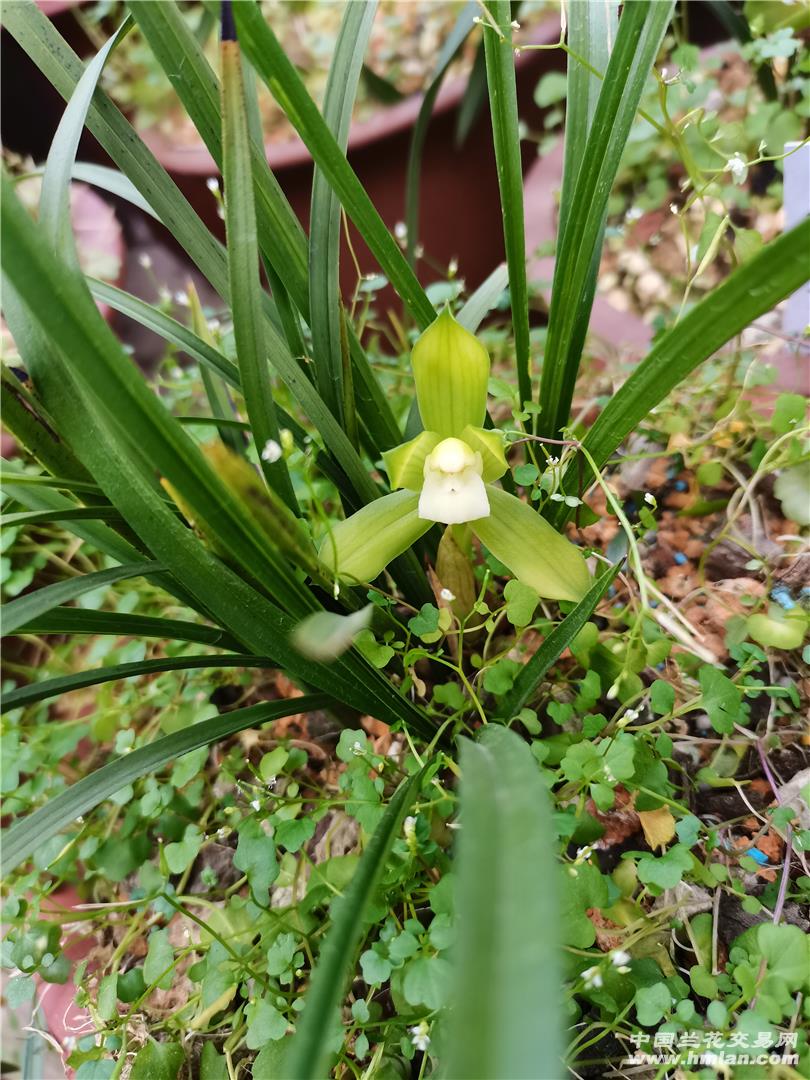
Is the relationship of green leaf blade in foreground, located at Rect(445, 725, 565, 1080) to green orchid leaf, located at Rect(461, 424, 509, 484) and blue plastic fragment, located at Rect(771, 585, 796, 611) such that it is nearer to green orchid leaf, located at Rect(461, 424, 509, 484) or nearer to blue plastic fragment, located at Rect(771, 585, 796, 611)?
green orchid leaf, located at Rect(461, 424, 509, 484)

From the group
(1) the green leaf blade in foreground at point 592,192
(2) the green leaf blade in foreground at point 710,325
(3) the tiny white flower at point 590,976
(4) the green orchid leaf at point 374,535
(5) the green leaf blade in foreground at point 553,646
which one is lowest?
(3) the tiny white flower at point 590,976

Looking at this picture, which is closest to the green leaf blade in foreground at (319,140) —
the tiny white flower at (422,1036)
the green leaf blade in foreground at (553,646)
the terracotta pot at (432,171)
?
the green leaf blade in foreground at (553,646)

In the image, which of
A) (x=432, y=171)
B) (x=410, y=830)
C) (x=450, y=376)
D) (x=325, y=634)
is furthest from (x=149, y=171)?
(x=432, y=171)

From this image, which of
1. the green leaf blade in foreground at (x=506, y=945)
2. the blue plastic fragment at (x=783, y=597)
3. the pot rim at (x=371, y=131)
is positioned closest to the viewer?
the green leaf blade in foreground at (x=506, y=945)

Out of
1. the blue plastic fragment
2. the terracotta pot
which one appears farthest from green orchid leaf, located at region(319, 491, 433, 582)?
the terracotta pot

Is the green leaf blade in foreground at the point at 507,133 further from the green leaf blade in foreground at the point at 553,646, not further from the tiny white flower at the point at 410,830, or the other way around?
the tiny white flower at the point at 410,830

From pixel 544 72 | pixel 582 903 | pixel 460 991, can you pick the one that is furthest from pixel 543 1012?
pixel 544 72
